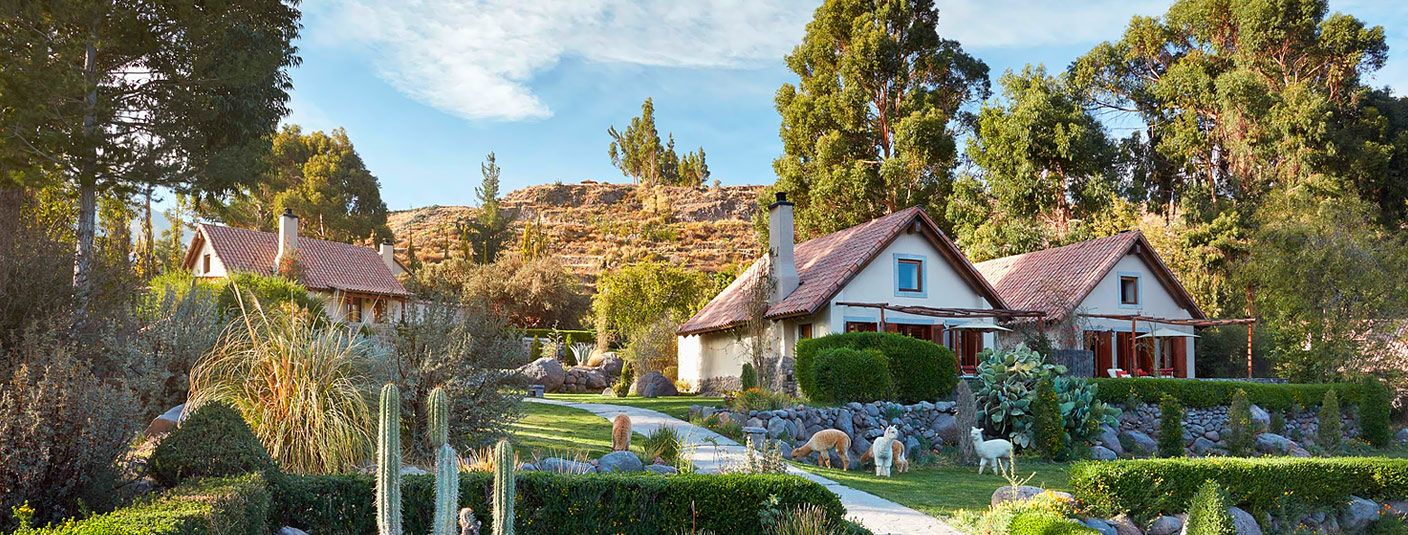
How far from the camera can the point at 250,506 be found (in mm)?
6297

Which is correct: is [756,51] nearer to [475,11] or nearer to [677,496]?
[475,11]

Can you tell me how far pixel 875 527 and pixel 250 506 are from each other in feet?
19.6

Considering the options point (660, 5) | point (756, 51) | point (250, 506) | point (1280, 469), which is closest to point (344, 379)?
point (250, 506)

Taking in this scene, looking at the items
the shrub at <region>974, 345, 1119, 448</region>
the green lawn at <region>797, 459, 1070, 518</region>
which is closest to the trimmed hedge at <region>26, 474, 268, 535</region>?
the green lawn at <region>797, 459, 1070, 518</region>

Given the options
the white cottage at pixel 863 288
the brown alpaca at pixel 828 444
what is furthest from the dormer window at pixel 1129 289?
the brown alpaca at pixel 828 444

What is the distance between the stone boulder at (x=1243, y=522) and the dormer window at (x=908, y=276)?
40.5 ft

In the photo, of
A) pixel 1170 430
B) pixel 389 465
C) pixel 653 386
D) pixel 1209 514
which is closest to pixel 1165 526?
pixel 1209 514

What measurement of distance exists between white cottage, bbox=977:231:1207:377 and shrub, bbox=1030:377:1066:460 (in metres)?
9.53

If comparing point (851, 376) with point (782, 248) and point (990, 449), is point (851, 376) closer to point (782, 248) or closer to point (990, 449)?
point (990, 449)

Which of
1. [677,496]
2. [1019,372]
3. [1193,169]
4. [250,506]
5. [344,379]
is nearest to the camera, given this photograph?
[250,506]

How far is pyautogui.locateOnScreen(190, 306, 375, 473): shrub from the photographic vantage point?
8.75m

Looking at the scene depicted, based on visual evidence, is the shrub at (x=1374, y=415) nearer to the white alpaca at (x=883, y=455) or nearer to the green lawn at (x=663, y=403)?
the white alpaca at (x=883, y=455)

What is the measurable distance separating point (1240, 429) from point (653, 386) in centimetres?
1370

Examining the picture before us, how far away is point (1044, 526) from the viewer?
901cm
